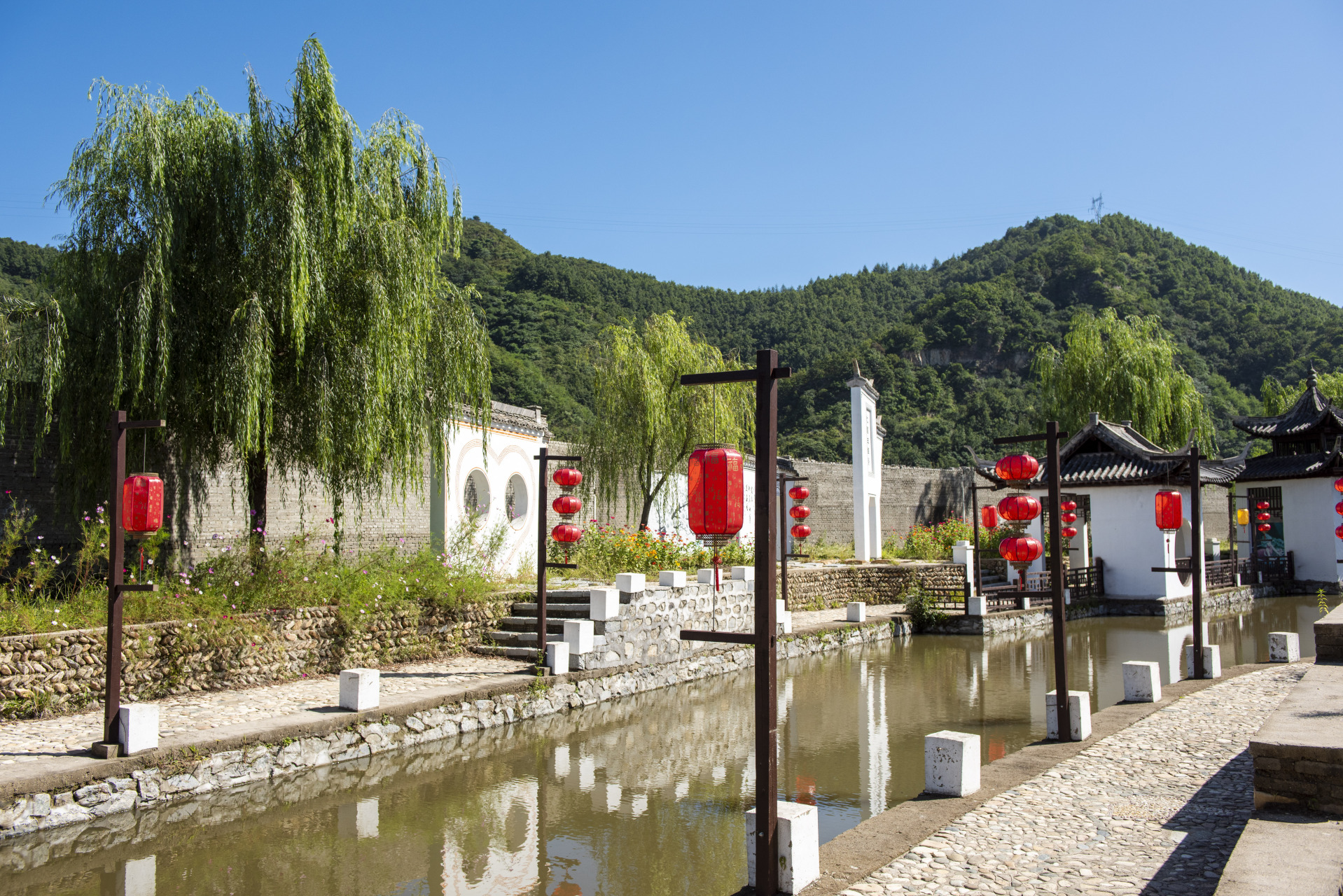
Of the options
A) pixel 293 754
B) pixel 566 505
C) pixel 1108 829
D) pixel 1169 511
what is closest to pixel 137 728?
pixel 293 754

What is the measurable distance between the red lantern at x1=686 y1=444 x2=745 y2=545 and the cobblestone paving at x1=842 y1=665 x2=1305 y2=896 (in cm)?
178

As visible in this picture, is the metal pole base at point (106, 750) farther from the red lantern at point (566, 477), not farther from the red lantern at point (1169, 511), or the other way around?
the red lantern at point (1169, 511)

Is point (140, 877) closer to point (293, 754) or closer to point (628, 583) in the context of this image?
point (293, 754)

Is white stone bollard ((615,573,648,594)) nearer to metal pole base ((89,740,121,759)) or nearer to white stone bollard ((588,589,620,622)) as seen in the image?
white stone bollard ((588,589,620,622))

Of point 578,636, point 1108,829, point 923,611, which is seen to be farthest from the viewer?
point 923,611

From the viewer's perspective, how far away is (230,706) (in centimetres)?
721

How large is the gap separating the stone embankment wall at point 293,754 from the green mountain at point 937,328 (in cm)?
1888

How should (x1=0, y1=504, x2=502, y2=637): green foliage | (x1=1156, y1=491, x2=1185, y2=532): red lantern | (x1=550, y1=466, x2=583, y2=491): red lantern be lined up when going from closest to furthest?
(x1=0, y1=504, x2=502, y2=637): green foliage, (x1=550, y1=466, x2=583, y2=491): red lantern, (x1=1156, y1=491, x2=1185, y2=532): red lantern

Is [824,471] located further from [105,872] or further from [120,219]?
[105,872]

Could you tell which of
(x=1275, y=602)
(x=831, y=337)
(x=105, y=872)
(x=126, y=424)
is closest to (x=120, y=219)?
→ (x=126, y=424)

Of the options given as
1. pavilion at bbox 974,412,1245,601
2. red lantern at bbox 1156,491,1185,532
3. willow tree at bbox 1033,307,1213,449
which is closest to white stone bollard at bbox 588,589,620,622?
red lantern at bbox 1156,491,1185,532

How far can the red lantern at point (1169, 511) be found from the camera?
488 inches

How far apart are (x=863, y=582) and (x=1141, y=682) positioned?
9.50m

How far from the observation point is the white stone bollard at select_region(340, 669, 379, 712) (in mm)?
7035
